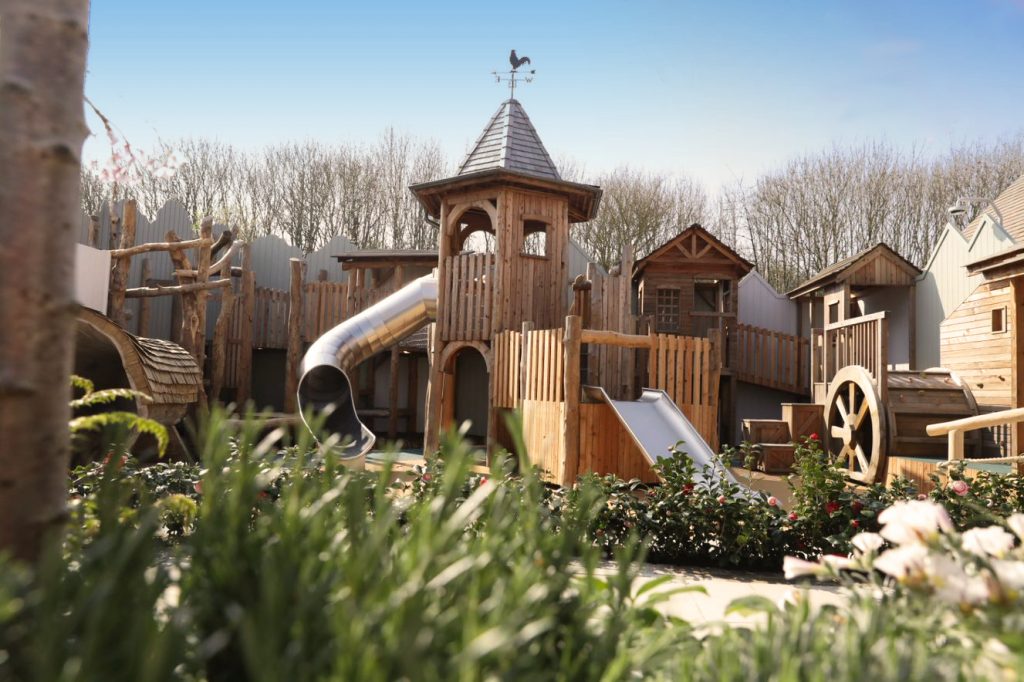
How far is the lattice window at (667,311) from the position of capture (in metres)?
18.1

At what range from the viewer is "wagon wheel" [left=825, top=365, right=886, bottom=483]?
32.2 feet

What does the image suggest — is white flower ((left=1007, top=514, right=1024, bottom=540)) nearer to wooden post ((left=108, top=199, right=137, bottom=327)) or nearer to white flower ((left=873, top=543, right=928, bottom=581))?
white flower ((left=873, top=543, right=928, bottom=581))

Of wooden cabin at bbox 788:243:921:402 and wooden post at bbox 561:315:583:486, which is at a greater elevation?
wooden cabin at bbox 788:243:921:402

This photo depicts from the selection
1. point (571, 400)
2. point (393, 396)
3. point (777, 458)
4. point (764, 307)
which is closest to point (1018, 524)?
point (571, 400)

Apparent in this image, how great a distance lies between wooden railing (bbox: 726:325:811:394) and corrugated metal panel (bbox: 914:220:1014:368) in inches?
105

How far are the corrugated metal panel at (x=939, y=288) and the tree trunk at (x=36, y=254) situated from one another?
16.8m

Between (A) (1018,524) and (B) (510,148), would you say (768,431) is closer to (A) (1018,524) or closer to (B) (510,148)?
(B) (510,148)

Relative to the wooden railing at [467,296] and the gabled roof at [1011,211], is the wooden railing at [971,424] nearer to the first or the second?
the gabled roof at [1011,211]

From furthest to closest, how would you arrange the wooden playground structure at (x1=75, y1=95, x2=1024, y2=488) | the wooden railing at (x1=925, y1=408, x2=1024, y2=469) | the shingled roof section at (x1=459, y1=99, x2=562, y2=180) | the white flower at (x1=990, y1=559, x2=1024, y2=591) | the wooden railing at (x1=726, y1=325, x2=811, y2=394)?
the wooden railing at (x1=726, y1=325, x2=811, y2=394)
the shingled roof section at (x1=459, y1=99, x2=562, y2=180)
the wooden playground structure at (x1=75, y1=95, x2=1024, y2=488)
the wooden railing at (x1=925, y1=408, x2=1024, y2=469)
the white flower at (x1=990, y1=559, x2=1024, y2=591)

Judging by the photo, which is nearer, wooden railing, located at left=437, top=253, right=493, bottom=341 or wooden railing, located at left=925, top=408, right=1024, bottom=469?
wooden railing, located at left=925, top=408, right=1024, bottom=469

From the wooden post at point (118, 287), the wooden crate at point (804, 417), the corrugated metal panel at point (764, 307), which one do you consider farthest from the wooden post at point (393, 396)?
the corrugated metal panel at point (764, 307)

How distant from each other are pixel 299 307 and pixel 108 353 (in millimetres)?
5544

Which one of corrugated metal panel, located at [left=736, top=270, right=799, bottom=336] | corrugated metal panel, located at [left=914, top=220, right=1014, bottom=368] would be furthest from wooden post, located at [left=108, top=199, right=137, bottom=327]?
corrugated metal panel, located at [left=736, top=270, right=799, bottom=336]

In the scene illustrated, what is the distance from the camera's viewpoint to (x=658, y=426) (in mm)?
8406
